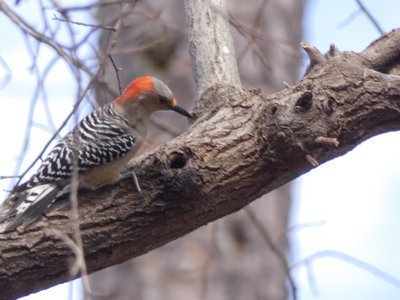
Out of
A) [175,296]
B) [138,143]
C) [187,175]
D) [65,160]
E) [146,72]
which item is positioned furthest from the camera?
[146,72]

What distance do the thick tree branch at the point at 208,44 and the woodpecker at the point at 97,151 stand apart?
24cm

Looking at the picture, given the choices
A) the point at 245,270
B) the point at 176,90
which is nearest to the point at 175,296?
the point at 245,270

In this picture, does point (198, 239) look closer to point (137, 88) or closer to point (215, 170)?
point (137, 88)

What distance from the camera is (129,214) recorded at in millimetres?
3801

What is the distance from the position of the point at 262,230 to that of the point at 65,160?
1.09 m

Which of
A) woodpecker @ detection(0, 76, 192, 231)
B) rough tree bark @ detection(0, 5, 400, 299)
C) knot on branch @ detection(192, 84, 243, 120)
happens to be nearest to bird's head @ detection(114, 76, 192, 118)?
woodpecker @ detection(0, 76, 192, 231)

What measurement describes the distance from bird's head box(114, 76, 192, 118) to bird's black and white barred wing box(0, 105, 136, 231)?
3.8 inches

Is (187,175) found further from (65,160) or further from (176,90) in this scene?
(176,90)

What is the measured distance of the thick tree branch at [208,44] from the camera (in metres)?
4.42

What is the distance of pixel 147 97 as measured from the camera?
15.9ft

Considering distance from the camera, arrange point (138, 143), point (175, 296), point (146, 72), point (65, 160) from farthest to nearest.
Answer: point (146, 72) < point (175, 296) < point (138, 143) < point (65, 160)

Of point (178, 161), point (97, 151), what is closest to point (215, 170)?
point (178, 161)

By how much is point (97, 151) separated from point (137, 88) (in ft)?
1.76

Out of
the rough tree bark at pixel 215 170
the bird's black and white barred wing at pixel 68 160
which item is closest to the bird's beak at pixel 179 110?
the bird's black and white barred wing at pixel 68 160
